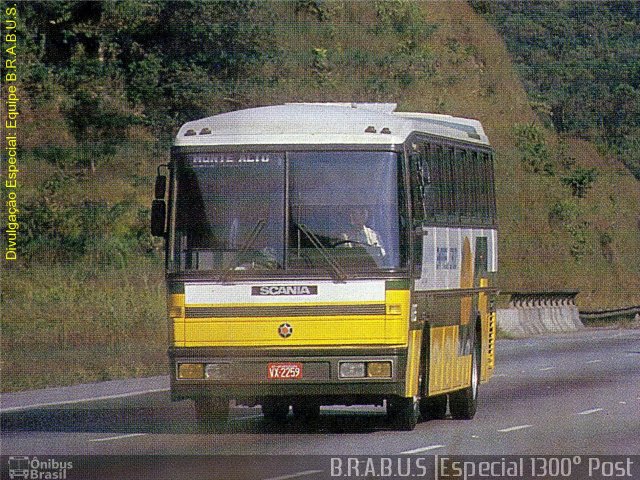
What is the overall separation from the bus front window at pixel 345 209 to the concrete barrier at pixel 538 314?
83.1 ft

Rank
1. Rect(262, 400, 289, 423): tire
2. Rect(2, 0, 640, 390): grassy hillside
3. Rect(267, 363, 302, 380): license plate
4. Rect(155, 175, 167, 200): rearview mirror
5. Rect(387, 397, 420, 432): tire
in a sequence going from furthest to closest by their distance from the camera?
Rect(2, 0, 640, 390): grassy hillside < Rect(262, 400, 289, 423): tire < Rect(387, 397, 420, 432): tire < Rect(155, 175, 167, 200): rearview mirror < Rect(267, 363, 302, 380): license plate

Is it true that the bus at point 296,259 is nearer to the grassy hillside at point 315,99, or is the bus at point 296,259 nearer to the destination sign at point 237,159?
the destination sign at point 237,159

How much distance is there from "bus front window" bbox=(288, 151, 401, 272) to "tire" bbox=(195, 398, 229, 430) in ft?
6.13

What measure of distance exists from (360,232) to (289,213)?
71cm

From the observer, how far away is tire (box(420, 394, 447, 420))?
19.1 meters

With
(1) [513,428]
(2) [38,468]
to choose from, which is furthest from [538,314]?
(2) [38,468]

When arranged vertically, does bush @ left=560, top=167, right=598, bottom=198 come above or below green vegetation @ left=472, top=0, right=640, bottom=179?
below

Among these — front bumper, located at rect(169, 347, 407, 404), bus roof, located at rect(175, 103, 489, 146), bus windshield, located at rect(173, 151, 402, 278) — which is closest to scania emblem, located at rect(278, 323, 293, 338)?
front bumper, located at rect(169, 347, 407, 404)

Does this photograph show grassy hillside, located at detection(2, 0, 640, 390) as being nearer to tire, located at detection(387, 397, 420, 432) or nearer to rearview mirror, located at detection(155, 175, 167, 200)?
rearview mirror, located at detection(155, 175, 167, 200)

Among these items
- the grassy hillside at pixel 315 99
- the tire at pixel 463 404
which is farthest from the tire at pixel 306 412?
the grassy hillside at pixel 315 99

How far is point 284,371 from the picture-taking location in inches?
624

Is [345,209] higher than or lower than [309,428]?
higher

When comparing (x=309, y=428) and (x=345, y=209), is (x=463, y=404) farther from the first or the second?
(x=345, y=209)

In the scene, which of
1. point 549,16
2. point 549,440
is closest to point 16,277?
point 549,440
